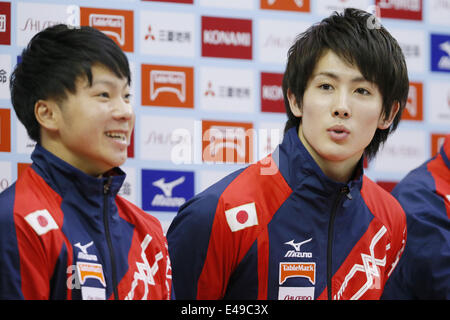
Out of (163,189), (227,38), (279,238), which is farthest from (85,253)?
(227,38)

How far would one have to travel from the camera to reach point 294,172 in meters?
2.68

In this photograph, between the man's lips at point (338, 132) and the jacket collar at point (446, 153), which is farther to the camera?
the jacket collar at point (446, 153)

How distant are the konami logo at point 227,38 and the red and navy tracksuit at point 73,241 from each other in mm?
1163

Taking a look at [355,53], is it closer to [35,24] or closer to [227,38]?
[227,38]

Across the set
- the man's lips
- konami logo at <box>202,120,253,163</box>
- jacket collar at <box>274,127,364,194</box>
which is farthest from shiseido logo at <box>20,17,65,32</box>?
the man's lips

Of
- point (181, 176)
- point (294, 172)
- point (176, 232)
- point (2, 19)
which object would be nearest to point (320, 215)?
point (294, 172)

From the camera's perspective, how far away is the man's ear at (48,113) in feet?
7.58

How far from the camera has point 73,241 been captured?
2182mm

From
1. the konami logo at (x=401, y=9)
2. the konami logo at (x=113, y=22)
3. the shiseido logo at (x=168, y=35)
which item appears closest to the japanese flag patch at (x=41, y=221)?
the konami logo at (x=113, y=22)

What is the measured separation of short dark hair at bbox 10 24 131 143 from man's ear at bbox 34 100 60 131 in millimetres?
18

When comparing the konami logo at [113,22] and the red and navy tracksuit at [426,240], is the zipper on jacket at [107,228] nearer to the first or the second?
the konami logo at [113,22]

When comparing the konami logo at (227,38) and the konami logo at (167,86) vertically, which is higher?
the konami logo at (227,38)

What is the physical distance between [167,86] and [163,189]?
0.43 meters
